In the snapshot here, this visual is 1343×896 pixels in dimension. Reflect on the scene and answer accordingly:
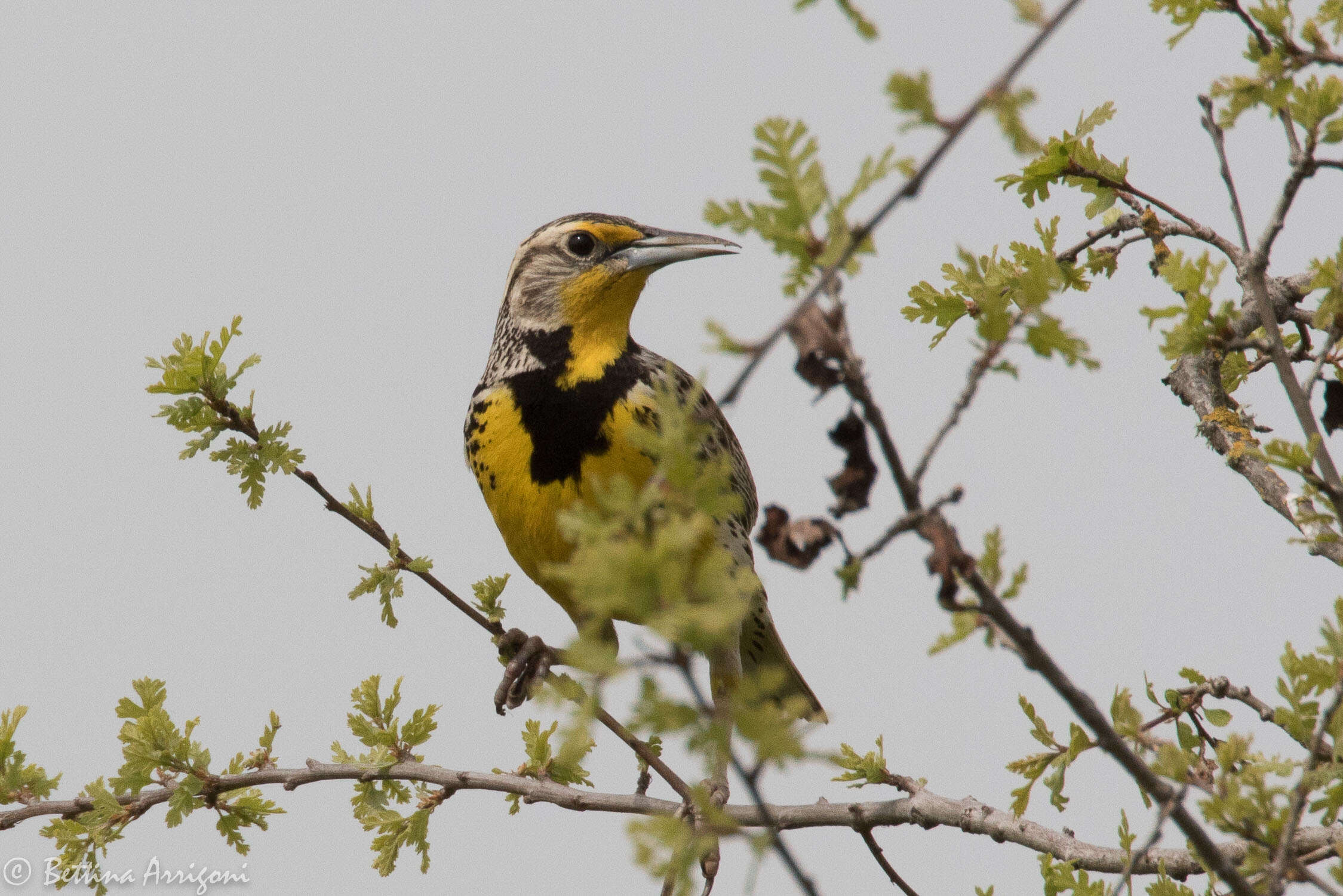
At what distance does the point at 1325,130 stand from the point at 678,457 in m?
1.40

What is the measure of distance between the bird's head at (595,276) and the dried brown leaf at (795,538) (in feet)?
7.68

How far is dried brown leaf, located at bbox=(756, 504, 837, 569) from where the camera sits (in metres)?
1.50

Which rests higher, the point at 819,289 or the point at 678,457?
the point at 819,289

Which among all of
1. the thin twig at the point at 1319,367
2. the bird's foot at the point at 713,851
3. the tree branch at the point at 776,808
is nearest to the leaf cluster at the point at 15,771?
the tree branch at the point at 776,808

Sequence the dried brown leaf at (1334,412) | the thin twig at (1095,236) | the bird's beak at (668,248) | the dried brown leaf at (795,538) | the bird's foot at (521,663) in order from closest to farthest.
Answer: the dried brown leaf at (795,538)
the dried brown leaf at (1334,412)
the thin twig at (1095,236)
the bird's foot at (521,663)
the bird's beak at (668,248)

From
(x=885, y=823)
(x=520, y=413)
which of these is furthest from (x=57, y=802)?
(x=885, y=823)

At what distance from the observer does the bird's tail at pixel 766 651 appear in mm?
4336

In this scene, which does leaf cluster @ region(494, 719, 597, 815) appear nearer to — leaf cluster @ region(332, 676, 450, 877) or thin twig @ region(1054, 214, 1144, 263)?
leaf cluster @ region(332, 676, 450, 877)

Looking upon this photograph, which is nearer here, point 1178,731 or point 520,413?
point 1178,731

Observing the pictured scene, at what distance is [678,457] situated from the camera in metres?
1.35

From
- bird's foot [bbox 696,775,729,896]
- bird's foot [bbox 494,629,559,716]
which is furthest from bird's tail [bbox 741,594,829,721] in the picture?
bird's foot [bbox 494,629,559,716]

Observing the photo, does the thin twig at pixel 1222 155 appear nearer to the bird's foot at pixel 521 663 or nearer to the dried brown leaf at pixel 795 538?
the dried brown leaf at pixel 795 538

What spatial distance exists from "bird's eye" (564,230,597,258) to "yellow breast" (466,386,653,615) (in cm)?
53

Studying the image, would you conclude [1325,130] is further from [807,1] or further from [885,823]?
[885,823]
